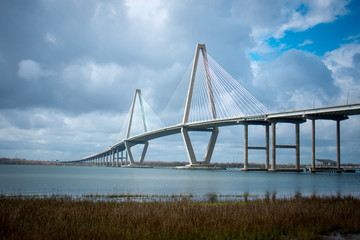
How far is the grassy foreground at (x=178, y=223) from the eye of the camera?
8945 millimetres

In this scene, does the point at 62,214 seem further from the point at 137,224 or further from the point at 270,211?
the point at 270,211

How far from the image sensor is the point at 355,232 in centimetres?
1038

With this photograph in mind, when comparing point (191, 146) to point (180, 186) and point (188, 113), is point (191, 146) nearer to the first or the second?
point (188, 113)

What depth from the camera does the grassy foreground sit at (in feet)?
29.3

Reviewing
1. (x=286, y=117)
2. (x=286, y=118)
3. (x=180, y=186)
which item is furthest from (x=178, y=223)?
(x=286, y=118)

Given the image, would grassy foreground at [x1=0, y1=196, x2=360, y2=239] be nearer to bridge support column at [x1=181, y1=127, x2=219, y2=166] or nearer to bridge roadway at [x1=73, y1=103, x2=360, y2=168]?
bridge roadway at [x1=73, y1=103, x2=360, y2=168]

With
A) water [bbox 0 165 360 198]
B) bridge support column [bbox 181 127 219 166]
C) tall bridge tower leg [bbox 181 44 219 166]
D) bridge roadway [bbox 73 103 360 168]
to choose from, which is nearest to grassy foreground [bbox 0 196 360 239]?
water [bbox 0 165 360 198]

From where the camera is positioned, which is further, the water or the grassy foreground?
the water

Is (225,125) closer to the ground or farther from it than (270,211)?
farther from it

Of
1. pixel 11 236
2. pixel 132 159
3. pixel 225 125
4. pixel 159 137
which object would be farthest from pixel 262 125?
pixel 11 236

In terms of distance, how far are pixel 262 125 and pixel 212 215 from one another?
6651 centimetres

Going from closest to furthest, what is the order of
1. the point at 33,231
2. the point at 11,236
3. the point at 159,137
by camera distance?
1. the point at 11,236
2. the point at 33,231
3. the point at 159,137

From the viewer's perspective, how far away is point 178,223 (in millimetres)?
10070

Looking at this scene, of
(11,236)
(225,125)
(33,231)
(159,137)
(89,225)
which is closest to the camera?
(11,236)
